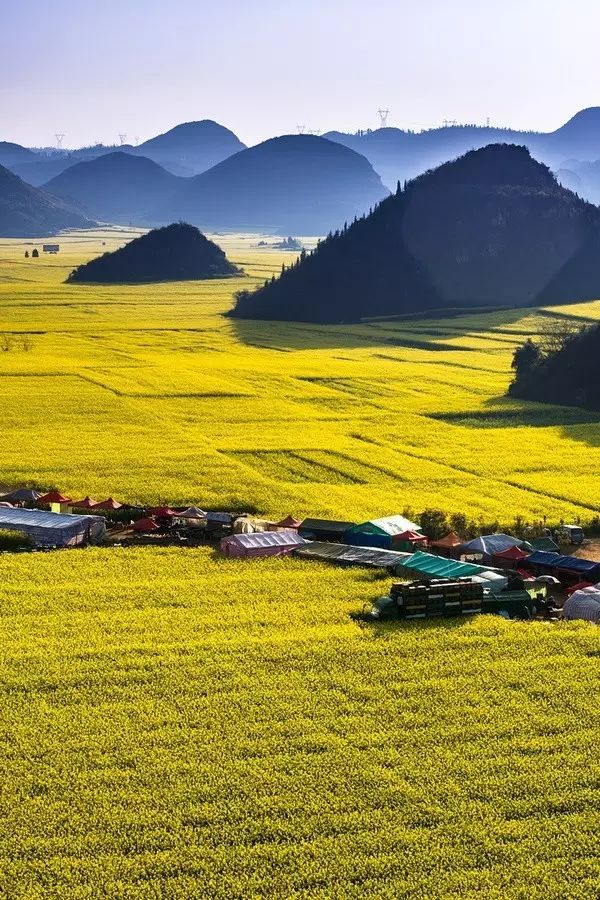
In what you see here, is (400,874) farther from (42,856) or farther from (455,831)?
(42,856)

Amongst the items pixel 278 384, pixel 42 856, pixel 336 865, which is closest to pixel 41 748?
pixel 42 856

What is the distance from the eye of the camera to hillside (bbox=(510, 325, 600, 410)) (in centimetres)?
6103

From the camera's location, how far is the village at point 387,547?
2650 centimetres

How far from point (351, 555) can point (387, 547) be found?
1334 mm

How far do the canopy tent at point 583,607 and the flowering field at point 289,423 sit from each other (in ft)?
26.8

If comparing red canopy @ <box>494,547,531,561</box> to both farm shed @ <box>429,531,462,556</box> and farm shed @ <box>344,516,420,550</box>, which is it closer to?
farm shed @ <box>429,531,462,556</box>

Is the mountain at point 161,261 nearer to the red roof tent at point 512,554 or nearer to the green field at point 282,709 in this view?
the green field at point 282,709

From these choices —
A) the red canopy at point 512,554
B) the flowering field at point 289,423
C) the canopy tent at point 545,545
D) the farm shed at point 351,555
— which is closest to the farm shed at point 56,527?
the flowering field at point 289,423

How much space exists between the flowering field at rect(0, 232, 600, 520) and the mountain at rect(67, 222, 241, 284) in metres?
60.9

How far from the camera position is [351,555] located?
30.8 m

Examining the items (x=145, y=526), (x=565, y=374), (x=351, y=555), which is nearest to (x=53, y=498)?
(x=145, y=526)

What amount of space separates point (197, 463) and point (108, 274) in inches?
4852

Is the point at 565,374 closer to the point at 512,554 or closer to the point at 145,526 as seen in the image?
the point at 512,554

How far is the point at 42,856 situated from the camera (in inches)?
606
